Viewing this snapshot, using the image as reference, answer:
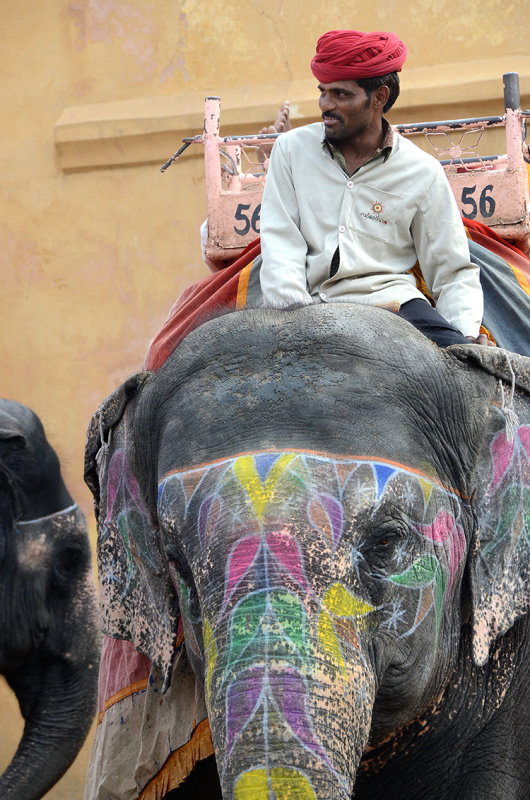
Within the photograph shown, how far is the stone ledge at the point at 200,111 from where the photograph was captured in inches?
195

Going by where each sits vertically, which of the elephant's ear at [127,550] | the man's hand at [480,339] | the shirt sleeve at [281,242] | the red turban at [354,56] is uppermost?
the red turban at [354,56]

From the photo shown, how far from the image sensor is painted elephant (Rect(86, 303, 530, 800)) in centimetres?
173

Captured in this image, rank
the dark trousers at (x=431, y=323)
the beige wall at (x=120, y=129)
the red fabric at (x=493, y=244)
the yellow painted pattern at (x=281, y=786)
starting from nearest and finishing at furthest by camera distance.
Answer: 1. the yellow painted pattern at (x=281, y=786)
2. the dark trousers at (x=431, y=323)
3. the red fabric at (x=493, y=244)
4. the beige wall at (x=120, y=129)

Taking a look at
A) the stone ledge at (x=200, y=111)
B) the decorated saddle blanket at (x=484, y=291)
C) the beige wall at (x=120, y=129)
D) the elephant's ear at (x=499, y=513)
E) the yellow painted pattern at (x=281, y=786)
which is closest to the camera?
the yellow painted pattern at (x=281, y=786)

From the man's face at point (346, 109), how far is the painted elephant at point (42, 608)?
1518mm

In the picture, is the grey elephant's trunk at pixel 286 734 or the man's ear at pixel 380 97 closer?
the grey elephant's trunk at pixel 286 734

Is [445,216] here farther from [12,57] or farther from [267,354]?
[12,57]

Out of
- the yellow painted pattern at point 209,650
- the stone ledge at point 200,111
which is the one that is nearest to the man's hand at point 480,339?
the yellow painted pattern at point 209,650

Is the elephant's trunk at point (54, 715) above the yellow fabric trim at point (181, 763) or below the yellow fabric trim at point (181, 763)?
below

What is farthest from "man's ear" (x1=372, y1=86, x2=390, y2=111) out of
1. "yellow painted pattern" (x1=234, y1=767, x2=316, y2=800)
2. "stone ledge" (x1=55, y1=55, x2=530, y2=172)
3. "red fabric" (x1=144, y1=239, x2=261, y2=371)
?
"stone ledge" (x1=55, y1=55, x2=530, y2=172)

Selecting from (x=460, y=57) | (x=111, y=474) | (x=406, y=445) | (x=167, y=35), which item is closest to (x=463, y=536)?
(x=406, y=445)

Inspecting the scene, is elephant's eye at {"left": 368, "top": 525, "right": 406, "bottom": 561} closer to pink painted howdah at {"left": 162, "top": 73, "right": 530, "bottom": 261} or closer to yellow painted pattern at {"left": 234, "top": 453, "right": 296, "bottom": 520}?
yellow painted pattern at {"left": 234, "top": 453, "right": 296, "bottom": 520}

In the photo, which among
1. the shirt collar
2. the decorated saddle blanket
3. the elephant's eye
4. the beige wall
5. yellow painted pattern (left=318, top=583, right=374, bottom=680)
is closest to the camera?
yellow painted pattern (left=318, top=583, right=374, bottom=680)

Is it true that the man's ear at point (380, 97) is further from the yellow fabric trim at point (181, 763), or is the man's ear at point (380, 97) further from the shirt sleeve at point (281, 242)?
the yellow fabric trim at point (181, 763)
